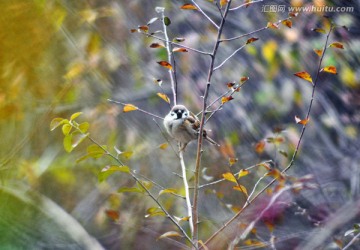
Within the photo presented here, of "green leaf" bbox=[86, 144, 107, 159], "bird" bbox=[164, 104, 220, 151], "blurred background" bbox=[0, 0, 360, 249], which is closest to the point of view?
"green leaf" bbox=[86, 144, 107, 159]

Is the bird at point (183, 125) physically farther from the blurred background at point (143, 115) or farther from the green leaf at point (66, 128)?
the green leaf at point (66, 128)

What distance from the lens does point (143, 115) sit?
77.4 inches

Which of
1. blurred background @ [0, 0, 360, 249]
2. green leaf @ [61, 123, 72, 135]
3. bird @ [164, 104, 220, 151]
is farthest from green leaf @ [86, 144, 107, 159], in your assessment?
blurred background @ [0, 0, 360, 249]

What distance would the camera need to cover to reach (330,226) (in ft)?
5.49

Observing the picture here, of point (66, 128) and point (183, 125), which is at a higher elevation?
point (66, 128)

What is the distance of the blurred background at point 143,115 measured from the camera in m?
1.77

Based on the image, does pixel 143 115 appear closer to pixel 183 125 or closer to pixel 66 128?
pixel 183 125

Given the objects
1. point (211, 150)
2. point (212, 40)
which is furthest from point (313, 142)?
point (212, 40)

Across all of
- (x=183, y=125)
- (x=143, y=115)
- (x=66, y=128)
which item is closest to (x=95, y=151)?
(x=66, y=128)

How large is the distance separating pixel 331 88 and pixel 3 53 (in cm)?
113

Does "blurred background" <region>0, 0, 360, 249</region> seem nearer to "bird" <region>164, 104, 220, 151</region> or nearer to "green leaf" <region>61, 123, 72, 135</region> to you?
"bird" <region>164, 104, 220, 151</region>

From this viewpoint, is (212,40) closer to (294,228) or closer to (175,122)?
(175,122)

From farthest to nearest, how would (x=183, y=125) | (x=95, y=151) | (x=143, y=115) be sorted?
(x=143, y=115) → (x=183, y=125) → (x=95, y=151)

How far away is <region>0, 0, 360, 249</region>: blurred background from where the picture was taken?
1.77 metres
